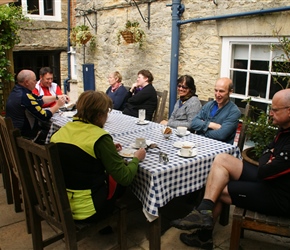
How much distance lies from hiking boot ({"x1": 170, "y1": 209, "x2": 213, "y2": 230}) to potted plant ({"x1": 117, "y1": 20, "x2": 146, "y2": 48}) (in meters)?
4.44

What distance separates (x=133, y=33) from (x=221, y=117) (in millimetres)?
3206

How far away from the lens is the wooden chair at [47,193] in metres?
2.00

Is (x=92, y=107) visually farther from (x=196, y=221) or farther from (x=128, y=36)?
(x=128, y=36)

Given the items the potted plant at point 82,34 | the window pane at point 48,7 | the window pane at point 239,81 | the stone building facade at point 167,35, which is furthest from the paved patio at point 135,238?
the window pane at point 48,7

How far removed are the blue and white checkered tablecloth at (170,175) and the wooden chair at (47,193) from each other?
0.24 meters

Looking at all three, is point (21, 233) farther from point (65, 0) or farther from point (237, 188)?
point (65, 0)

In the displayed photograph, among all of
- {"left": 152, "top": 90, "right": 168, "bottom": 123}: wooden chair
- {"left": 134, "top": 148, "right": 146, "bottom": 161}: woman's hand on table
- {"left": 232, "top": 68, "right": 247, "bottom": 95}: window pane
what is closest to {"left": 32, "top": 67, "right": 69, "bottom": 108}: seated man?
{"left": 152, "top": 90, "right": 168, "bottom": 123}: wooden chair

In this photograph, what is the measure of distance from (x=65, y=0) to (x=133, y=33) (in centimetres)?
590

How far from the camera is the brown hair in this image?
222 centimetres

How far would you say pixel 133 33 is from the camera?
616 cm

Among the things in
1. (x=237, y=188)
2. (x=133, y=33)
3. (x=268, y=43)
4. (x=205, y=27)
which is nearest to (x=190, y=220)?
(x=237, y=188)

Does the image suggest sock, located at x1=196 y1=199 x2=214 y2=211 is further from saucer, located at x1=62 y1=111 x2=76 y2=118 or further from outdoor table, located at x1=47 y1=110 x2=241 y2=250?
saucer, located at x1=62 y1=111 x2=76 y2=118

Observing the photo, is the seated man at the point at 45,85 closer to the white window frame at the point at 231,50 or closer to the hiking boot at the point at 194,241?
the white window frame at the point at 231,50

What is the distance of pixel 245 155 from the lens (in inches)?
140
